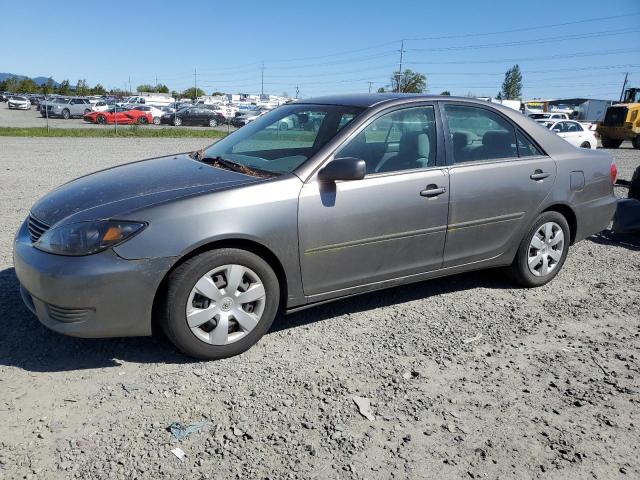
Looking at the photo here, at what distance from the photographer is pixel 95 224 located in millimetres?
3145

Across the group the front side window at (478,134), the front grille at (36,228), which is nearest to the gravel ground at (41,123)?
the front grille at (36,228)

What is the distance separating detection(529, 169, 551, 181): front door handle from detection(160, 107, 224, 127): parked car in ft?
124

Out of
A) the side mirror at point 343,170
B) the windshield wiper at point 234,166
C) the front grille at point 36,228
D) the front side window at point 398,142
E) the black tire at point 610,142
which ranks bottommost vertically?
the black tire at point 610,142

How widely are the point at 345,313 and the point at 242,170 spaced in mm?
1366

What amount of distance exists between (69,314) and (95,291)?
23 cm

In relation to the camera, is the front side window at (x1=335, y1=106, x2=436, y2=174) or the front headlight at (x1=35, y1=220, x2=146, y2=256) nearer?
the front headlight at (x1=35, y1=220, x2=146, y2=256)

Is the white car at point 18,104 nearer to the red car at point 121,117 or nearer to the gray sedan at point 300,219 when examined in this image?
the red car at point 121,117

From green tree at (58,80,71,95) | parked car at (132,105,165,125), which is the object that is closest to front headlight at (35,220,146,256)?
parked car at (132,105,165,125)

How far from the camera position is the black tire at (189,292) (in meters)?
3.21

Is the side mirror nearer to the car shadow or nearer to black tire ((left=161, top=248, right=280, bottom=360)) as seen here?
black tire ((left=161, top=248, right=280, bottom=360))

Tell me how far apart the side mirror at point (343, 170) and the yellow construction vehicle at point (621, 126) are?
28360 millimetres

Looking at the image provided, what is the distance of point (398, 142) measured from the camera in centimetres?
412

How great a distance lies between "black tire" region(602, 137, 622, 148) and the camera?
28297mm

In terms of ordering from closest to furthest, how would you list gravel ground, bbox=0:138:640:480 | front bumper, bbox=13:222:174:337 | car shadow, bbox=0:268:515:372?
gravel ground, bbox=0:138:640:480 → front bumper, bbox=13:222:174:337 → car shadow, bbox=0:268:515:372
